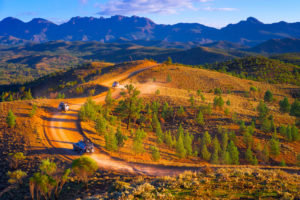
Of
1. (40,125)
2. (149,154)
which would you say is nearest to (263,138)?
(149,154)

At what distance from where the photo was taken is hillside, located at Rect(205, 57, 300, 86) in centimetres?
8747

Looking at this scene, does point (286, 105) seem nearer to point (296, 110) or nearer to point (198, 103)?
point (296, 110)

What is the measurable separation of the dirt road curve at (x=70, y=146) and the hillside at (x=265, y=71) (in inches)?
3104

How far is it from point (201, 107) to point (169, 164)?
2281 centimetres

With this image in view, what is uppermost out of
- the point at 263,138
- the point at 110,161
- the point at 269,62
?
the point at 269,62

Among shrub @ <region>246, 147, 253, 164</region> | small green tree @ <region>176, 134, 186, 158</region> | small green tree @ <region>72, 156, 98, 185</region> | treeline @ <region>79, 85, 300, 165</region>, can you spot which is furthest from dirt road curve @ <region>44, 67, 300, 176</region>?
shrub @ <region>246, 147, 253, 164</region>

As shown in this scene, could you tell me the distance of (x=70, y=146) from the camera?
2244 centimetres

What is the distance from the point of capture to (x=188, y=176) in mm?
15109

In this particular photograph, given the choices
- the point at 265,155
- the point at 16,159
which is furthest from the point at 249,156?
the point at 16,159

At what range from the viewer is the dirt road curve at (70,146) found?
18.6 m

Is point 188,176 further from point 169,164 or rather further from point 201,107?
point 201,107

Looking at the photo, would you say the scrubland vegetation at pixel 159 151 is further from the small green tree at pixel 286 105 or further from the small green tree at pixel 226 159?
the small green tree at pixel 286 105

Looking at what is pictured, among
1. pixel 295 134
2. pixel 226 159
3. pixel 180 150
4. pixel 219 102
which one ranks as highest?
pixel 219 102

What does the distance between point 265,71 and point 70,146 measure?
101 meters
